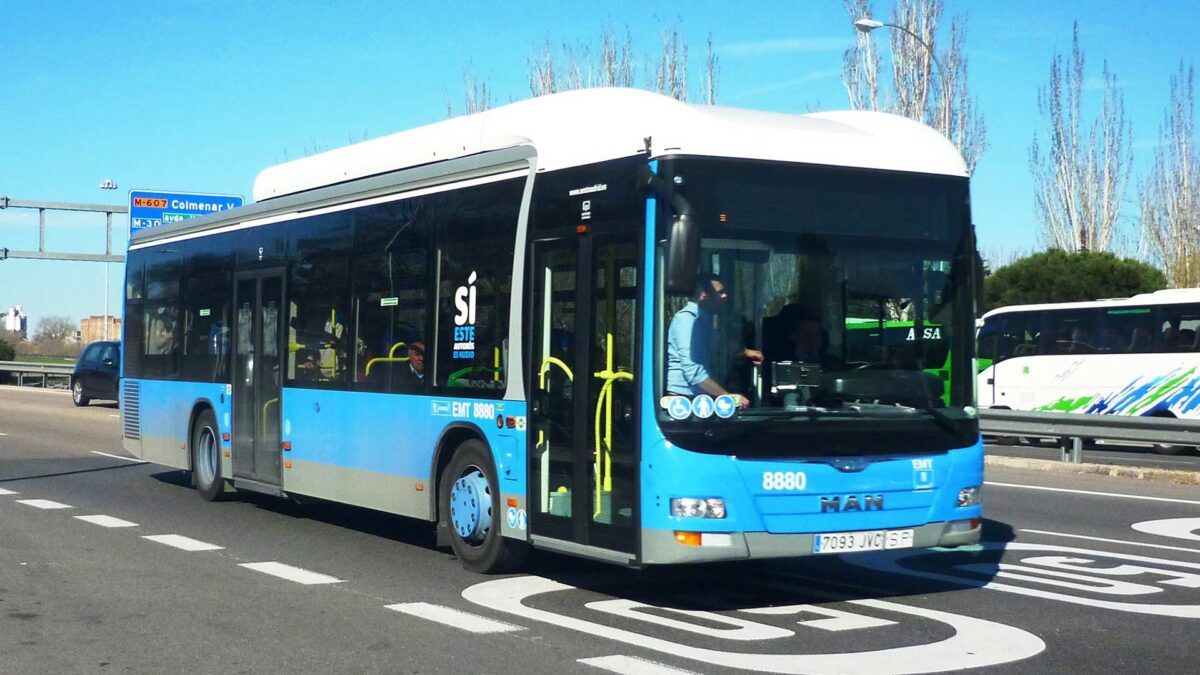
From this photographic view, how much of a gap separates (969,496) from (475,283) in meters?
3.67

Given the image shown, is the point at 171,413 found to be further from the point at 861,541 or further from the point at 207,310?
the point at 861,541

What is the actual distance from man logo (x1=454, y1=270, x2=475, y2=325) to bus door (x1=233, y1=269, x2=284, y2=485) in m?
3.51

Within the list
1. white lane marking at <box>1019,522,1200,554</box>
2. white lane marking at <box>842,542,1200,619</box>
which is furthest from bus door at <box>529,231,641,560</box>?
white lane marking at <box>1019,522,1200,554</box>

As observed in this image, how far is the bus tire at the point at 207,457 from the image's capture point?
49.8 feet

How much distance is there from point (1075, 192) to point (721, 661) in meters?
46.7

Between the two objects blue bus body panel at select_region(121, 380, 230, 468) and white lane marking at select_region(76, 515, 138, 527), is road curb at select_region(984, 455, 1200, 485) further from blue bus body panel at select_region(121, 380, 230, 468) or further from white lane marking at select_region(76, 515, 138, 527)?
white lane marking at select_region(76, 515, 138, 527)

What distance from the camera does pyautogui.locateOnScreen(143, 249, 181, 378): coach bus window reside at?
16469 millimetres

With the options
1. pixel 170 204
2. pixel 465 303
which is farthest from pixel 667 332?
pixel 170 204

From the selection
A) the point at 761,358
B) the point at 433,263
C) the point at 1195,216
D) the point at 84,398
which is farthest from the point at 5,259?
the point at 761,358

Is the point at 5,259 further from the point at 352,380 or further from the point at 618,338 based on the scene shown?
the point at 618,338

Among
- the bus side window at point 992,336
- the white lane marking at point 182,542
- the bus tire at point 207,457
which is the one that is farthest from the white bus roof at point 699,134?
the bus side window at point 992,336

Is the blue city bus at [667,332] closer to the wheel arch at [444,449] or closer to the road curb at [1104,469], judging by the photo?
the wheel arch at [444,449]

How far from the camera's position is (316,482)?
1283cm

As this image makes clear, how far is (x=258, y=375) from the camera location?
558 inches
